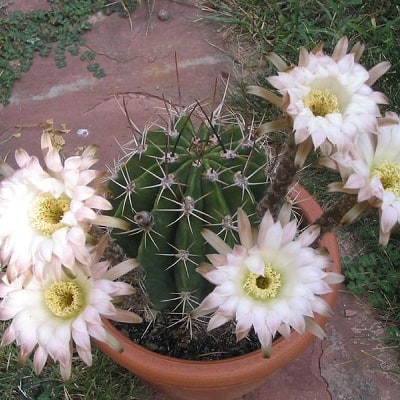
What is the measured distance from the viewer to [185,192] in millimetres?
981

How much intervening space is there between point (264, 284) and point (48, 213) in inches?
12.2

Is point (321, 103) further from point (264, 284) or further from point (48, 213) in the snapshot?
point (48, 213)

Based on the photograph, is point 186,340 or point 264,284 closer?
point 264,284

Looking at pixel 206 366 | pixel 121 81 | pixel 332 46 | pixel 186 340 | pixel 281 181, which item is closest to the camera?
pixel 281 181

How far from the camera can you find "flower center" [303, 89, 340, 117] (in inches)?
30.3

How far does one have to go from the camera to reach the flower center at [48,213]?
765mm

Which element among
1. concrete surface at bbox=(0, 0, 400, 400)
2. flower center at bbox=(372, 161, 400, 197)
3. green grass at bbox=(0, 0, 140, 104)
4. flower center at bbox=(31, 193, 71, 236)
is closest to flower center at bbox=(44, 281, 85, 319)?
flower center at bbox=(31, 193, 71, 236)

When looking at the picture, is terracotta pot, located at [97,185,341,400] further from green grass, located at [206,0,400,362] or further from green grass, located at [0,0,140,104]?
green grass, located at [0,0,140,104]

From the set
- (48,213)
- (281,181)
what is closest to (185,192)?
(281,181)

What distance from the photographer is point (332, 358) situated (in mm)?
1551

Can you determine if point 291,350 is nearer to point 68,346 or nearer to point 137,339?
point 137,339

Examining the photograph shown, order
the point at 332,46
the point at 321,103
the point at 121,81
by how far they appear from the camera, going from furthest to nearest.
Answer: the point at 121,81
the point at 332,46
the point at 321,103

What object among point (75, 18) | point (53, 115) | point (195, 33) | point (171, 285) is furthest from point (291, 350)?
point (75, 18)

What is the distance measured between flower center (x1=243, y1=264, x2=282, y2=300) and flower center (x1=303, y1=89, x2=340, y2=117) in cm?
22
